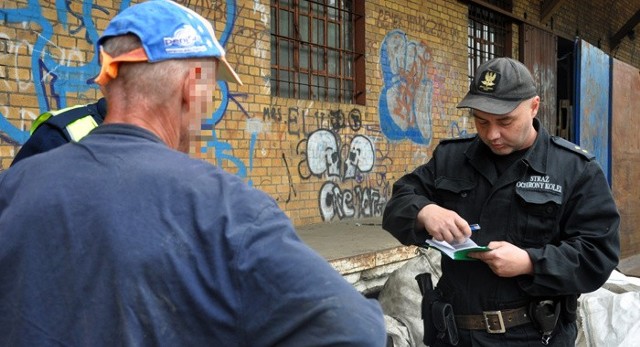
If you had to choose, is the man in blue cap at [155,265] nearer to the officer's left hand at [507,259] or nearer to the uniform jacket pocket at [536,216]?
the officer's left hand at [507,259]

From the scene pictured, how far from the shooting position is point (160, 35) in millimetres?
1227

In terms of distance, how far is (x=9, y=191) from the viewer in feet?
3.97

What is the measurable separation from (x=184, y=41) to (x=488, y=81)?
5.50 ft

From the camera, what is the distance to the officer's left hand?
7.61 feet

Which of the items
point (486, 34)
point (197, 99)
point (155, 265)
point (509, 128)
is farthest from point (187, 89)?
point (486, 34)

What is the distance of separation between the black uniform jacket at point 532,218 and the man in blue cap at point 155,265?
56.8 inches

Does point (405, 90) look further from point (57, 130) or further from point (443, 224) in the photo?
point (57, 130)

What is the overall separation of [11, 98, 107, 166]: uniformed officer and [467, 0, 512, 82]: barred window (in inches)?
298

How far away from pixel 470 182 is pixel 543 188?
12.5 inches

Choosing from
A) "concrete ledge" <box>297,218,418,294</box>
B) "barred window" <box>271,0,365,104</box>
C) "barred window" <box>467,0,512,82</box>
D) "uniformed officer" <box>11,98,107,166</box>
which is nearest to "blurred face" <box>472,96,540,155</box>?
"uniformed officer" <box>11,98,107,166</box>

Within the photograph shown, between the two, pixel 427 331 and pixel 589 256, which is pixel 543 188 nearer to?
pixel 589 256

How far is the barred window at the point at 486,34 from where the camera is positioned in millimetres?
9086

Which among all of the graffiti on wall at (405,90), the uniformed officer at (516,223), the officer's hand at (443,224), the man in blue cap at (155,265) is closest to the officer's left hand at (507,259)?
the uniformed officer at (516,223)

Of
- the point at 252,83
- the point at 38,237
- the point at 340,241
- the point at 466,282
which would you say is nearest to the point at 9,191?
the point at 38,237
